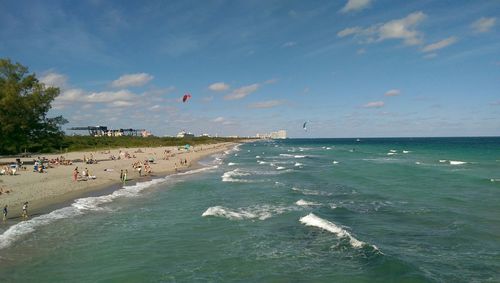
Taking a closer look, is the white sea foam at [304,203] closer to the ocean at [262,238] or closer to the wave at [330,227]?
the ocean at [262,238]

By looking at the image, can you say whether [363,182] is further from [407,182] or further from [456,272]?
[456,272]

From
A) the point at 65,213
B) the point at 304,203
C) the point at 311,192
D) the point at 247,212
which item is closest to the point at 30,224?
the point at 65,213

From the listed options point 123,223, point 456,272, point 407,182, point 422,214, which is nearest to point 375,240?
point 456,272

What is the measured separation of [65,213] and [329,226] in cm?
1511

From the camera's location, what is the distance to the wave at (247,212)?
22.3 m

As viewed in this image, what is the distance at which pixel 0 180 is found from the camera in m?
31.8

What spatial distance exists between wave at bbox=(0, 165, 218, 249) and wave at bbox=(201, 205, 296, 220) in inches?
284

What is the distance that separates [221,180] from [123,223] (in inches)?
758

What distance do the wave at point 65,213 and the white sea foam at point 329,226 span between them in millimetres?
12839

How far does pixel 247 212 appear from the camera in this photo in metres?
23.5

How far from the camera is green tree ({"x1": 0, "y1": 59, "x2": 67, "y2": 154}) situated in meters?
41.5

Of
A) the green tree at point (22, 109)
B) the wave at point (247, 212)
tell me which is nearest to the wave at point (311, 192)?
the wave at point (247, 212)

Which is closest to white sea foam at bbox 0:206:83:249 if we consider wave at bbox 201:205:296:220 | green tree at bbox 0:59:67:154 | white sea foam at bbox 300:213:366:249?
wave at bbox 201:205:296:220

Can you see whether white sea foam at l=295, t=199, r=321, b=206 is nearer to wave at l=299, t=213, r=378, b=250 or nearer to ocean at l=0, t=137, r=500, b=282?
ocean at l=0, t=137, r=500, b=282
